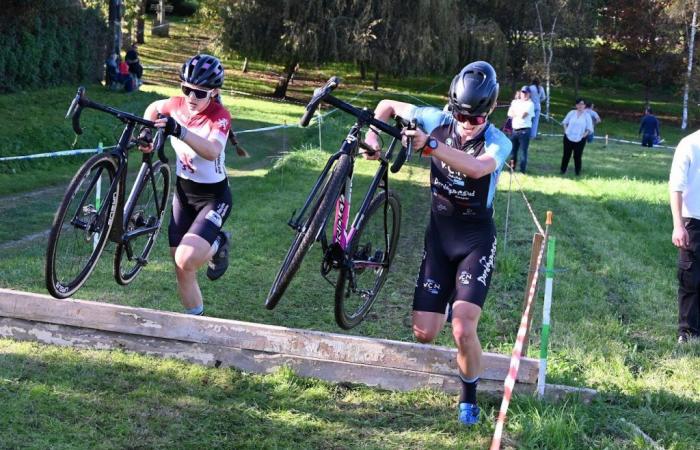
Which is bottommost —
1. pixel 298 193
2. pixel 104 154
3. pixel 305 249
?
pixel 298 193

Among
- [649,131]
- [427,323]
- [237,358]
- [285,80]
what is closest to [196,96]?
[237,358]

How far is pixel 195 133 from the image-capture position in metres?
6.67

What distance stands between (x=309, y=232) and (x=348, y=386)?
52.9 inches

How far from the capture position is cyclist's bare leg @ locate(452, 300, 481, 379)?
595cm

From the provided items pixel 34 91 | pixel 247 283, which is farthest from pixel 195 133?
pixel 34 91

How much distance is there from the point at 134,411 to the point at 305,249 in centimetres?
155

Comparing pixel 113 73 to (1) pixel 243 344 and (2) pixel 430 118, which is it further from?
(2) pixel 430 118

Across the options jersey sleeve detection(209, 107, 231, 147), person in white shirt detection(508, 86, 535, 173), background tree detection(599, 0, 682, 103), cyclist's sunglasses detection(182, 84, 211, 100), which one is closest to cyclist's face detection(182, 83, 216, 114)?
cyclist's sunglasses detection(182, 84, 211, 100)

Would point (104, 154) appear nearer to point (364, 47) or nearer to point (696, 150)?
point (696, 150)

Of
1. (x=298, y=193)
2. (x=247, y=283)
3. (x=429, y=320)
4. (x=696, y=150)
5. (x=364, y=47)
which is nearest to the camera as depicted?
(x=429, y=320)

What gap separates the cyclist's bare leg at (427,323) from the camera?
6375mm

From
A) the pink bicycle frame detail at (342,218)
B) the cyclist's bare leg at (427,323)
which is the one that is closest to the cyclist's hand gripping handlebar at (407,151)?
the pink bicycle frame detail at (342,218)

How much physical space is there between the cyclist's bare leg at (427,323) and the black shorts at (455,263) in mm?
38

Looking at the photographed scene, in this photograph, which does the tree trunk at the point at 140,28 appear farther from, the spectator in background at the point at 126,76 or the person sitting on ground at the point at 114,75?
the person sitting on ground at the point at 114,75
